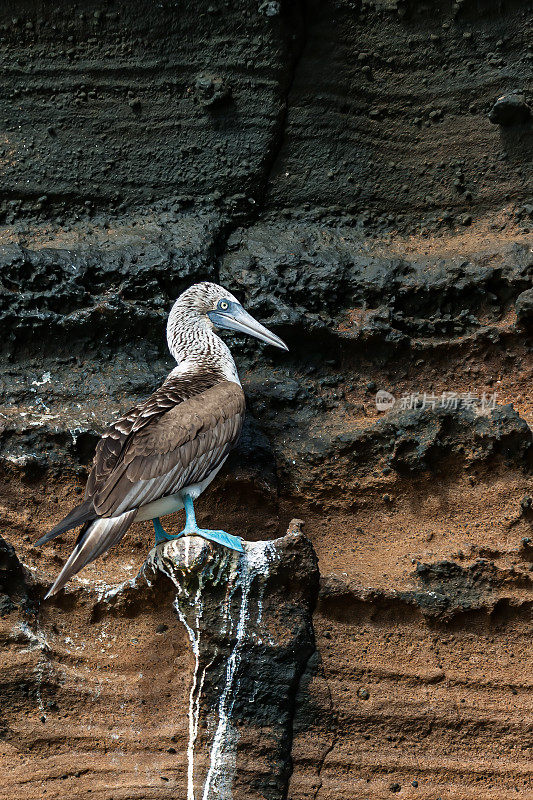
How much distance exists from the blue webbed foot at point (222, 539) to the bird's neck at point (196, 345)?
1064 millimetres

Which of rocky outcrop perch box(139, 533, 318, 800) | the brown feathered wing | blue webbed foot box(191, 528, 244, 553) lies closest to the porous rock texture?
rocky outcrop perch box(139, 533, 318, 800)

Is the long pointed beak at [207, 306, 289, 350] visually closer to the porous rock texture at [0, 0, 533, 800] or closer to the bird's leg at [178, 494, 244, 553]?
the porous rock texture at [0, 0, 533, 800]

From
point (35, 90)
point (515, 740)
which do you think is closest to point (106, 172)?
point (35, 90)

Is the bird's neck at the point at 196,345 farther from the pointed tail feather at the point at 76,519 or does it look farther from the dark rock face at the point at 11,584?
the dark rock face at the point at 11,584

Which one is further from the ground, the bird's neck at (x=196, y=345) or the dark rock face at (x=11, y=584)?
the bird's neck at (x=196, y=345)

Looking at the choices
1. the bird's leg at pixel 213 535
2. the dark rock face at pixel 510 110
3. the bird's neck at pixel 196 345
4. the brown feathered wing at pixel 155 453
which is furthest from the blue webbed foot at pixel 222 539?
the dark rock face at pixel 510 110

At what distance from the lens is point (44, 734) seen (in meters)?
4.76

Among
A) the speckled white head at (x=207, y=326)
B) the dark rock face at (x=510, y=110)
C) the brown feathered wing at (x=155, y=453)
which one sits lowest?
the brown feathered wing at (x=155, y=453)

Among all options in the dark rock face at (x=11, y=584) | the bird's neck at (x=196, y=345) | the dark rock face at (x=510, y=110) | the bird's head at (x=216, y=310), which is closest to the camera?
the dark rock face at (x=11, y=584)

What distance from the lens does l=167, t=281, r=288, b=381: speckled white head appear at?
18.3 ft

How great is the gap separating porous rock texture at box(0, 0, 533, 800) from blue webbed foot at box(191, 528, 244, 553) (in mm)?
479

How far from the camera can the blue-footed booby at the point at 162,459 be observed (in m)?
4.47

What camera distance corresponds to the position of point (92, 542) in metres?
4.40

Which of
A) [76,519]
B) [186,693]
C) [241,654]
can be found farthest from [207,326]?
[186,693]
